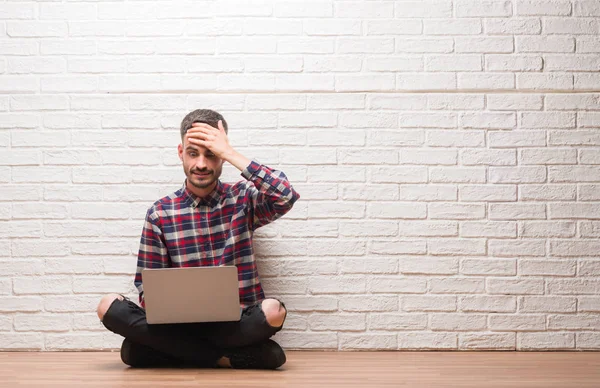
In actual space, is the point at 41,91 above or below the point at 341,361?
above

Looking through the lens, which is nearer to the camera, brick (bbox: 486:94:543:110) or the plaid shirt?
the plaid shirt

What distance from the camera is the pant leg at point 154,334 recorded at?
2.42m

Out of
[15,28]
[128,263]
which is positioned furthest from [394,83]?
[15,28]

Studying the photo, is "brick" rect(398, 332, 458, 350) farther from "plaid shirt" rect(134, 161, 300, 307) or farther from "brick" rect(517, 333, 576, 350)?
"plaid shirt" rect(134, 161, 300, 307)

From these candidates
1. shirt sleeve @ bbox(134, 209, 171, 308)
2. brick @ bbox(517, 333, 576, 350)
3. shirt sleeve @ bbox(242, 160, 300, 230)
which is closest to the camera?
shirt sleeve @ bbox(242, 160, 300, 230)

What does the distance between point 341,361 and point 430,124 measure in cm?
108

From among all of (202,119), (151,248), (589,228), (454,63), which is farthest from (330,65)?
(589,228)

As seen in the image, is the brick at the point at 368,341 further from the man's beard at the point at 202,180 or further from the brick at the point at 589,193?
the brick at the point at 589,193

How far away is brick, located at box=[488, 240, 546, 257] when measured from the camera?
2918mm

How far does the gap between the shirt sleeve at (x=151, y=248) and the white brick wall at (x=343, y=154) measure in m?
0.27

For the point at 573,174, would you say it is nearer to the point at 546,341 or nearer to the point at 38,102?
the point at 546,341

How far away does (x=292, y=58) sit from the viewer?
2.96 meters

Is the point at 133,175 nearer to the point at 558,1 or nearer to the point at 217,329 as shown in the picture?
the point at 217,329

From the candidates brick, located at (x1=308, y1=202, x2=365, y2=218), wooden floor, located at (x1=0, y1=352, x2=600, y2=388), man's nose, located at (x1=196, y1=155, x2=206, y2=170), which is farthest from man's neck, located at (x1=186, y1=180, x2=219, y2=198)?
wooden floor, located at (x1=0, y1=352, x2=600, y2=388)
